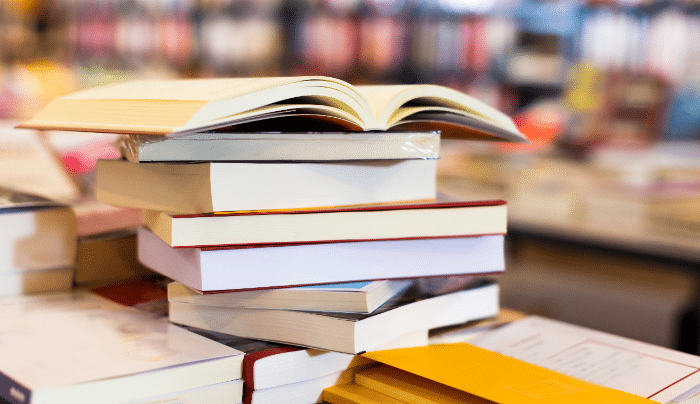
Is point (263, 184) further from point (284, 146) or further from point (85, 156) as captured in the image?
point (85, 156)

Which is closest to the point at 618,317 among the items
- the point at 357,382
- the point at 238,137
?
the point at 357,382

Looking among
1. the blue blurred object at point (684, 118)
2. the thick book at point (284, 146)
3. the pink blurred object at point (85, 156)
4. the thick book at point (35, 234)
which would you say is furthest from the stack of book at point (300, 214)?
the blue blurred object at point (684, 118)

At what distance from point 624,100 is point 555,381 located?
1.67 m

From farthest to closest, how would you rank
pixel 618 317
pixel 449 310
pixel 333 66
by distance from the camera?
1. pixel 333 66
2. pixel 618 317
3. pixel 449 310

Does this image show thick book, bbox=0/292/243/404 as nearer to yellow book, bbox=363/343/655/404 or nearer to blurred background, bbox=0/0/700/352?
yellow book, bbox=363/343/655/404

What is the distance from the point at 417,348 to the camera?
655 mm

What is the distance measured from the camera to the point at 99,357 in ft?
1.82

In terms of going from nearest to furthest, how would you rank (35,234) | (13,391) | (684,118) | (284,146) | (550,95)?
(13,391)
(284,146)
(35,234)
(684,118)
(550,95)

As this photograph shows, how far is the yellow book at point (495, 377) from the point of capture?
0.53m

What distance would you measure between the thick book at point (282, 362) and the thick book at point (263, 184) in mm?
133

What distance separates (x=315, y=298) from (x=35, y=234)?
15.3 inches

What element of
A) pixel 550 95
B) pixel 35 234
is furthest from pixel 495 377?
pixel 550 95

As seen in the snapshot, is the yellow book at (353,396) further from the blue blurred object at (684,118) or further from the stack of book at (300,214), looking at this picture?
the blue blurred object at (684,118)

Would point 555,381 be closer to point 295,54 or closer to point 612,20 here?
point 612,20
